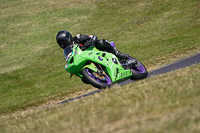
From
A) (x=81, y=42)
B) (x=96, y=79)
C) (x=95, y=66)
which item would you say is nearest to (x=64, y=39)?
(x=81, y=42)

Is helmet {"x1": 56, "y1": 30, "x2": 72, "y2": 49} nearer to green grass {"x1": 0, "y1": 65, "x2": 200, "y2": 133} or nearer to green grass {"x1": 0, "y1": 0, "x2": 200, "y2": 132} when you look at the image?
green grass {"x1": 0, "y1": 0, "x2": 200, "y2": 132}

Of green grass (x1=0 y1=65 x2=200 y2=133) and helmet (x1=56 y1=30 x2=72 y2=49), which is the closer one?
green grass (x1=0 y1=65 x2=200 y2=133)

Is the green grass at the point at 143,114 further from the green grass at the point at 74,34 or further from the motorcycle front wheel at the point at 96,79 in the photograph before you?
the motorcycle front wheel at the point at 96,79

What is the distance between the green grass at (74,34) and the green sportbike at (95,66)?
3.77ft

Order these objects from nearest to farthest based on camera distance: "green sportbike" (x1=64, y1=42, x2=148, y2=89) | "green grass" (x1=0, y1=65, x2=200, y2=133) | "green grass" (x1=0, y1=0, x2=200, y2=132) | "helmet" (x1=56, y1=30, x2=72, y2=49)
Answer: "green grass" (x1=0, y1=65, x2=200, y2=133) < "green sportbike" (x1=64, y1=42, x2=148, y2=89) < "helmet" (x1=56, y1=30, x2=72, y2=49) < "green grass" (x1=0, y1=0, x2=200, y2=132)

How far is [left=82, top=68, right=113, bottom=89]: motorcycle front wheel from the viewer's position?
8.15 meters

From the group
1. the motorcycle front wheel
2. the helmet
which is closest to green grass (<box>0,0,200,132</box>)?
the motorcycle front wheel

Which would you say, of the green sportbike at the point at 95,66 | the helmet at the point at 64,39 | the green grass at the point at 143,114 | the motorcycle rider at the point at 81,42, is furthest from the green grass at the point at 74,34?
the helmet at the point at 64,39

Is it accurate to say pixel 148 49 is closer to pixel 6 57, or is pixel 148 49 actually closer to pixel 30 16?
pixel 6 57

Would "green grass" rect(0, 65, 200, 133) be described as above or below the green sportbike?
above

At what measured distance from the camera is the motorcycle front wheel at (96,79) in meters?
8.15

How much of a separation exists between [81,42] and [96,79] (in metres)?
1.81

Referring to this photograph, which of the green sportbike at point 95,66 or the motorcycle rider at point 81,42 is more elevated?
the motorcycle rider at point 81,42

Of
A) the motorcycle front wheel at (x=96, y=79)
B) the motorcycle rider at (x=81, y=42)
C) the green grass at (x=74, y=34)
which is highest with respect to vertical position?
the motorcycle rider at (x=81, y=42)
